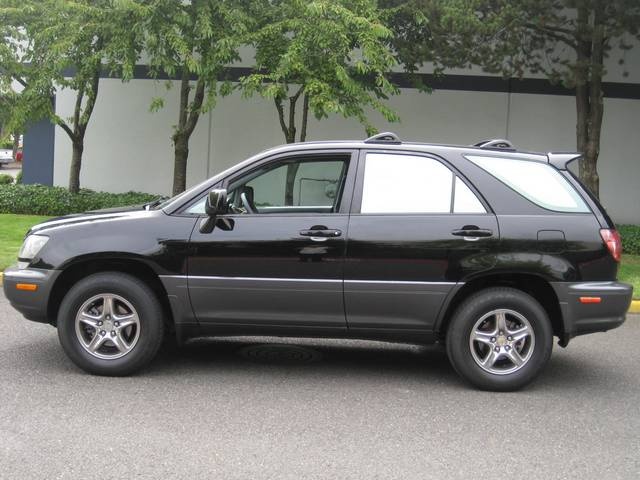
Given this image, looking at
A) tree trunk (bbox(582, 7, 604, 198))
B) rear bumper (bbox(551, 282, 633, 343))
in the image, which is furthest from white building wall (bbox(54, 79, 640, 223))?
rear bumper (bbox(551, 282, 633, 343))

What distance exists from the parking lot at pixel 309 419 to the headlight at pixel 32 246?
88 cm

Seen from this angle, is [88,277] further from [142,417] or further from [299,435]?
[299,435]

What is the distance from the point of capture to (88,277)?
5637 mm

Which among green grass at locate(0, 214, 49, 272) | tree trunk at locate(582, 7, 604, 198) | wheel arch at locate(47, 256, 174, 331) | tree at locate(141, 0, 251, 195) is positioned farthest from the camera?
tree trunk at locate(582, 7, 604, 198)

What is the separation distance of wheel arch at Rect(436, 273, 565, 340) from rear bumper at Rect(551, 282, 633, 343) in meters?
0.07

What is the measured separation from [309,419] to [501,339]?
163cm

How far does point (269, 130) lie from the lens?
17344 millimetres

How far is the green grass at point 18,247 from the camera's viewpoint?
33.7 ft

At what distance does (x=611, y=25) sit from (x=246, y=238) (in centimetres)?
909

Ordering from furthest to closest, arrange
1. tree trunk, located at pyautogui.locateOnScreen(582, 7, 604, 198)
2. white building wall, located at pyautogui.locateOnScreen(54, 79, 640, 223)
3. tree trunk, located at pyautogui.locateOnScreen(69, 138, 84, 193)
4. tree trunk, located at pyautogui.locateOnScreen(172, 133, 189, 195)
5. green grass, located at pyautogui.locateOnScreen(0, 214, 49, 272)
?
white building wall, located at pyautogui.locateOnScreen(54, 79, 640, 223), tree trunk, located at pyautogui.locateOnScreen(69, 138, 84, 193), tree trunk, located at pyautogui.locateOnScreen(172, 133, 189, 195), tree trunk, located at pyautogui.locateOnScreen(582, 7, 604, 198), green grass, located at pyautogui.locateOnScreen(0, 214, 49, 272)

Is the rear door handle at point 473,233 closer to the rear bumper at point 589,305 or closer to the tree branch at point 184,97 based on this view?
the rear bumper at point 589,305

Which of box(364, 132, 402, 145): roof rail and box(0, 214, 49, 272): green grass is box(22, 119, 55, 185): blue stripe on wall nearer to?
box(0, 214, 49, 272): green grass

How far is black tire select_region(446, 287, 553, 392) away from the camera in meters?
5.44

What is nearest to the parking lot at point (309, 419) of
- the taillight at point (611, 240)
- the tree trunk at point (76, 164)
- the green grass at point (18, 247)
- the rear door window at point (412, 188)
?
the taillight at point (611, 240)
